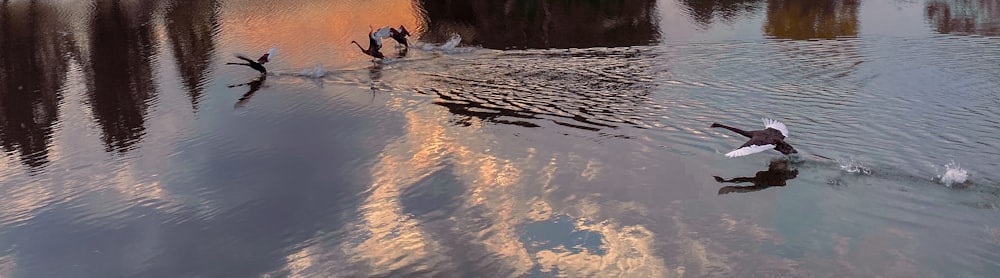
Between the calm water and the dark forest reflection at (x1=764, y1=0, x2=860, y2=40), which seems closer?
the calm water

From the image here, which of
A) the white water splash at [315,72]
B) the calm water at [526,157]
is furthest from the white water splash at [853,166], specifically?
the white water splash at [315,72]

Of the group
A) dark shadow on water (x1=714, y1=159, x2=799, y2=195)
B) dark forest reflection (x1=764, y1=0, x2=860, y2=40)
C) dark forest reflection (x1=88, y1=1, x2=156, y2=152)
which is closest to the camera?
dark shadow on water (x1=714, y1=159, x2=799, y2=195)

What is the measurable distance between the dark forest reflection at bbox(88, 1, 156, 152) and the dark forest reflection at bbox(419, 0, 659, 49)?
628 cm

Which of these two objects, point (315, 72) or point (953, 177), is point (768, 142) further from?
point (315, 72)

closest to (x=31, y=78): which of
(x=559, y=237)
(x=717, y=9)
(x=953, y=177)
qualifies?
(x=559, y=237)

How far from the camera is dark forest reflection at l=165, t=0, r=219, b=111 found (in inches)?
625

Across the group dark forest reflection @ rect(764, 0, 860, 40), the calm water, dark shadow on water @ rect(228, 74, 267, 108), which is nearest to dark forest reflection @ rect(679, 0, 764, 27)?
dark forest reflection @ rect(764, 0, 860, 40)

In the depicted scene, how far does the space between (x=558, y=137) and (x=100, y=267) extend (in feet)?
17.2

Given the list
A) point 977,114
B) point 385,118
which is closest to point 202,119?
point 385,118

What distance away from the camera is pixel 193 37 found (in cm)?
2150

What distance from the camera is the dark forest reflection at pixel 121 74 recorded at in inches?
490

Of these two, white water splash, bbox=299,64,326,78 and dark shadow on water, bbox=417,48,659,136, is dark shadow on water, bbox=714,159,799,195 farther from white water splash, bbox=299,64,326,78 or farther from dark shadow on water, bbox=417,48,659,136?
white water splash, bbox=299,64,326,78

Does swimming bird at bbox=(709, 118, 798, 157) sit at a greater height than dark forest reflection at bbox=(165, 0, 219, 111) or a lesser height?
lesser

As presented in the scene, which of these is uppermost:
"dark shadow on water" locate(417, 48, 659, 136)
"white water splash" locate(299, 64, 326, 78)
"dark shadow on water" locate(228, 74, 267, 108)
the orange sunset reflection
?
the orange sunset reflection
